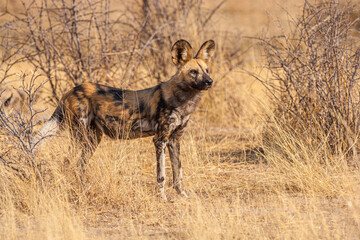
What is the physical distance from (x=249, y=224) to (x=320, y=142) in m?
1.66

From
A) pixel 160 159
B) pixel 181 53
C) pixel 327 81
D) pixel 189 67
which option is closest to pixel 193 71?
pixel 189 67

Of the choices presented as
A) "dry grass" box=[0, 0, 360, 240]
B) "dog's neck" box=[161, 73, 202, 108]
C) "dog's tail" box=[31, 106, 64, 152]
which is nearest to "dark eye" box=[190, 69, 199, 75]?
"dog's neck" box=[161, 73, 202, 108]

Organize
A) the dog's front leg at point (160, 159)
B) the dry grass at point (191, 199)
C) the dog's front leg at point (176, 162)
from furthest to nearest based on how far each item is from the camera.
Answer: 1. the dog's front leg at point (176, 162)
2. the dog's front leg at point (160, 159)
3. the dry grass at point (191, 199)

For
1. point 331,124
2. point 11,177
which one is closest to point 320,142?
point 331,124

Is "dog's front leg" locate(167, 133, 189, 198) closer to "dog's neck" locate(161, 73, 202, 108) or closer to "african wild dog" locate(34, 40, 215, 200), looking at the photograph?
"african wild dog" locate(34, 40, 215, 200)

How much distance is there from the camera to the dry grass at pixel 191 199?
3328 millimetres

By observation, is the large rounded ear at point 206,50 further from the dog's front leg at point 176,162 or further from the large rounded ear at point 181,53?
the dog's front leg at point 176,162

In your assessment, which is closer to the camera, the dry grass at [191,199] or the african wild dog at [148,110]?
the dry grass at [191,199]

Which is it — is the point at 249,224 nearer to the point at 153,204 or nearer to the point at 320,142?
the point at 153,204

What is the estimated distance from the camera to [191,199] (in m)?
4.11

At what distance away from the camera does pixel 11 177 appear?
400 cm

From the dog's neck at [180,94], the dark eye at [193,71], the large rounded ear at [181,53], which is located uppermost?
the large rounded ear at [181,53]

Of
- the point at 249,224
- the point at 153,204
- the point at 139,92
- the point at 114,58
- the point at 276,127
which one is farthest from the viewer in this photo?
the point at 114,58

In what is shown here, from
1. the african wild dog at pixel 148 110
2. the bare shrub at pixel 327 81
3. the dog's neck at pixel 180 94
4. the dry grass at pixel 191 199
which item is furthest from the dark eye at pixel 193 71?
the dry grass at pixel 191 199
